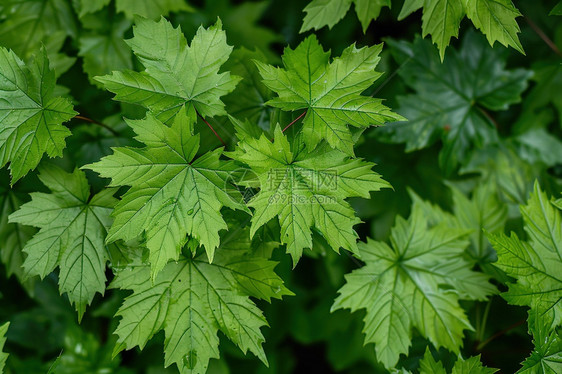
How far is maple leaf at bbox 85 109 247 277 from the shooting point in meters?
1.09

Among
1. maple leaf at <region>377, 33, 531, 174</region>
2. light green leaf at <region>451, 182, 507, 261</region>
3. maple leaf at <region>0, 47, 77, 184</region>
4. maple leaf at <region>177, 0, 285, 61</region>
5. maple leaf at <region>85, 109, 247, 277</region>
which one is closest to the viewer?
maple leaf at <region>85, 109, 247, 277</region>

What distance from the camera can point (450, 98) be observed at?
5.92 feet

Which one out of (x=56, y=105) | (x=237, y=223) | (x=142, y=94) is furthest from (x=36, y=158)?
(x=237, y=223)

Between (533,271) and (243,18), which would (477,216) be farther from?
(243,18)

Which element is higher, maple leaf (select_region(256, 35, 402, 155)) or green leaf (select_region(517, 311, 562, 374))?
maple leaf (select_region(256, 35, 402, 155))

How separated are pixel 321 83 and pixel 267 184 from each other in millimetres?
310

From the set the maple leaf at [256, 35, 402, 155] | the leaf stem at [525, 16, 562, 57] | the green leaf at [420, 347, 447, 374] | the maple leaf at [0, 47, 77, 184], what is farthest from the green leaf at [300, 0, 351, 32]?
the green leaf at [420, 347, 447, 374]

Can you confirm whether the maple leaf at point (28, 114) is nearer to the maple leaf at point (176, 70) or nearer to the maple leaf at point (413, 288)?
the maple leaf at point (176, 70)

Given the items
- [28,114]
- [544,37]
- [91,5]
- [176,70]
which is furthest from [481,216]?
[91,5]

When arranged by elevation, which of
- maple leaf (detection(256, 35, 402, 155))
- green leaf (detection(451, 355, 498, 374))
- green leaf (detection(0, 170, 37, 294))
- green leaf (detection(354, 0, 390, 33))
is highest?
green leaf (detection(354, 0, 390, 33))

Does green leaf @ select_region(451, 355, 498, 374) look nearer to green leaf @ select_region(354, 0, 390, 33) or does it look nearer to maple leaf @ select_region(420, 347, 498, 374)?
maple leaf @ select_region(420, 347, 498, 374)

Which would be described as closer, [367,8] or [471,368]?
[471,368]

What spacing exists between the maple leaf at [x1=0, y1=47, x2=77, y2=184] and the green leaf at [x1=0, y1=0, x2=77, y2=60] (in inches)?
17.4

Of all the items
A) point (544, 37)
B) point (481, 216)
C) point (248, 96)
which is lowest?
point (481, 216)
